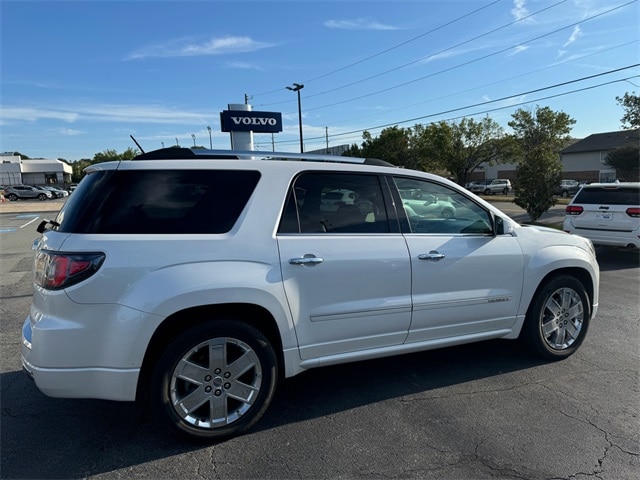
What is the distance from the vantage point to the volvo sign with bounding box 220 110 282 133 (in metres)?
13.2

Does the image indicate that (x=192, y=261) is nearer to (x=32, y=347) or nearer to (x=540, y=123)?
(x=32, y=347)

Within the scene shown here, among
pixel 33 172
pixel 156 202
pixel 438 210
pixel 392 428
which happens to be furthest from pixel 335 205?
pixel 33 172

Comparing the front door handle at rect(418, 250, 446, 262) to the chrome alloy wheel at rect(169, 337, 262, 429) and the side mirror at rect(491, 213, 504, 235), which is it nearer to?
the side mirror at rect(491, 213, 504, 235)

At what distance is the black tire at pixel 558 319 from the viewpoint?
4.16 m

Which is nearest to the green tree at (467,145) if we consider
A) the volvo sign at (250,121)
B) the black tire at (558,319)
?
the volvo sign at (250,121)

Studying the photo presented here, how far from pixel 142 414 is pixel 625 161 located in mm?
54933

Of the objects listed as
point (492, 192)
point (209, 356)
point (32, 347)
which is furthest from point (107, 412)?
point (492, 192)

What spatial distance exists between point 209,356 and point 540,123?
54.6 meters

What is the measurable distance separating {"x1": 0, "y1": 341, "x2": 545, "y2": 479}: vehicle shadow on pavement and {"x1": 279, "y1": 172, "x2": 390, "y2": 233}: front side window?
1358mm

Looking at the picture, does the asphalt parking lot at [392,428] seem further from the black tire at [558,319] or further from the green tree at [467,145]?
the green tree at [467,145]

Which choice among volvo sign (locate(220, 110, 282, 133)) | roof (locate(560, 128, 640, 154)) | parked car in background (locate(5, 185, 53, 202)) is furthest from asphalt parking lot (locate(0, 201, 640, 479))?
roof (locate(560, 128, 640, 154))

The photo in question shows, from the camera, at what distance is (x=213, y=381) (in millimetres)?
2953

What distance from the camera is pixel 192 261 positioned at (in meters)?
2.82

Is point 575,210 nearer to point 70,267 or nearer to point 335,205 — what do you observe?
point 335,205
